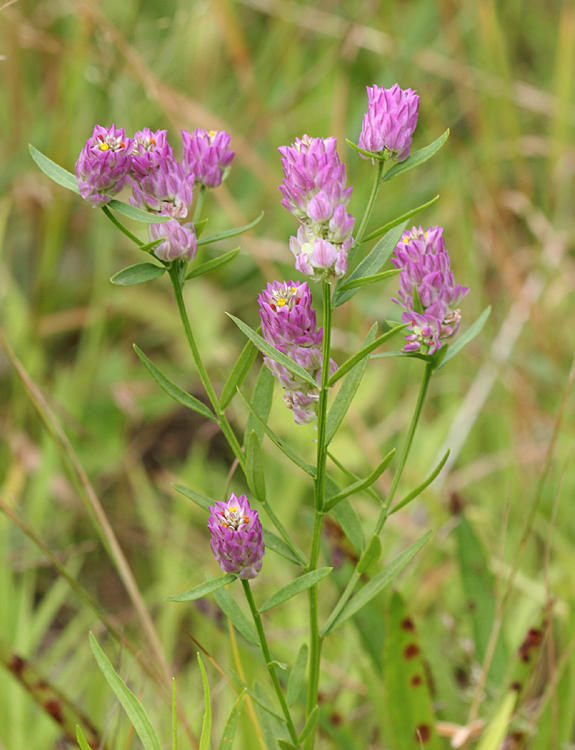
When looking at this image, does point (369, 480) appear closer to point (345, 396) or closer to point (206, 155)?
point (345, 396)

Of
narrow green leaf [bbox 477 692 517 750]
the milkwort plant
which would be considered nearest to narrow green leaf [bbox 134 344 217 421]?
the milkwort plant

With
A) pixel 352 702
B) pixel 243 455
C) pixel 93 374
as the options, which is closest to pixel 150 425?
pixel 93 374

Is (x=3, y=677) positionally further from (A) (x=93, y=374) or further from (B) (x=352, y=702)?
(A) (x=93, y=374)

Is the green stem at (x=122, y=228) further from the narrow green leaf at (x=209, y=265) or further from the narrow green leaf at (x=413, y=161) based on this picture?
the narrow green leaf at (x=413, y=161)

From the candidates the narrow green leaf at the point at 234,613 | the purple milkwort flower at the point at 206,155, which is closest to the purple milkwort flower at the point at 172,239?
the purple milkwort flower at the point at 206,155

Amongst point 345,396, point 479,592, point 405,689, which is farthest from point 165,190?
point 479,592
